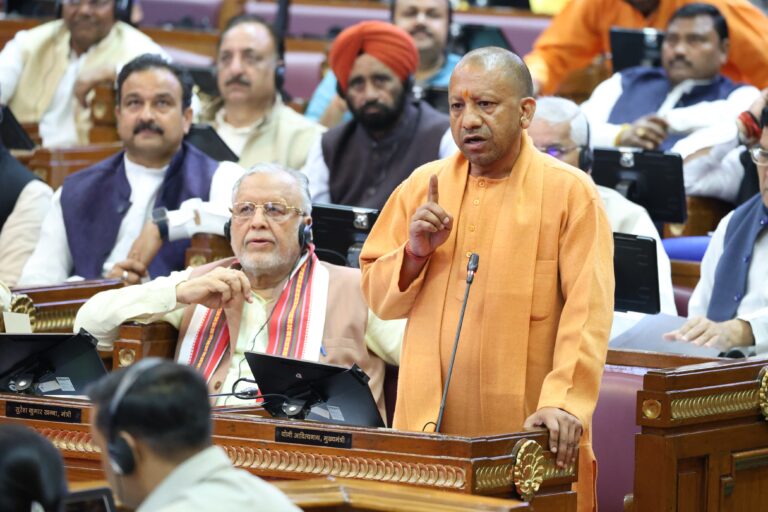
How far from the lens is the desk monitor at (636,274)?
4.00 m

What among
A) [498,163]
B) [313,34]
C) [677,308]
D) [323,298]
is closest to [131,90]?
[323,298]

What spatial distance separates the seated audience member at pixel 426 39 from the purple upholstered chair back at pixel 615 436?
2662 millimetres

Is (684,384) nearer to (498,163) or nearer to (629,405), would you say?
(629,405)

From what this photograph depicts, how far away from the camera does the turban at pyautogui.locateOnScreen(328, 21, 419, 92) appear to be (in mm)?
5293

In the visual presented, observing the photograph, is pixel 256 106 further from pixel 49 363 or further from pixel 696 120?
pixel 49 363

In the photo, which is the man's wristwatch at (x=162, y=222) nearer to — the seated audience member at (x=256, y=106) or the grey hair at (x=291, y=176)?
the grey hair at (x=291, y=176)

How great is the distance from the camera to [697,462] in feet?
11.0

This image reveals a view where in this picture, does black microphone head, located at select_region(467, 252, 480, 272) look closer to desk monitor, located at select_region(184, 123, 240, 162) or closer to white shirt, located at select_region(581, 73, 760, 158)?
white shirt, located at select_region(581, 73, 760, 158)

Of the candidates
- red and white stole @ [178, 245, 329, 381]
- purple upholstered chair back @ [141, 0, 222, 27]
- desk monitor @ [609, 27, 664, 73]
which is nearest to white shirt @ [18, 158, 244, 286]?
red and white stole @ [178, 245, 329, 381]

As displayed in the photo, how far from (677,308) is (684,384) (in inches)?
54.2

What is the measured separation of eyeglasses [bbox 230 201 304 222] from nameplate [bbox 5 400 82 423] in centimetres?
92

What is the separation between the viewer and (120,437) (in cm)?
197

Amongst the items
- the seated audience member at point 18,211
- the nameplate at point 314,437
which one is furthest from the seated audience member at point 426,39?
the nameplate at point 314,437

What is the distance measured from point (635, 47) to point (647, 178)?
1403mm
